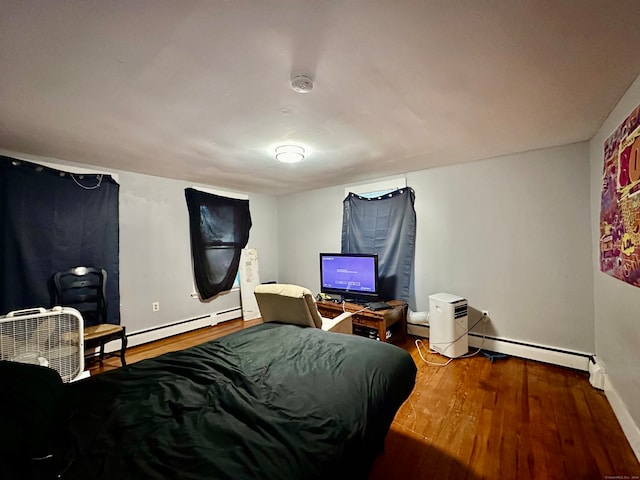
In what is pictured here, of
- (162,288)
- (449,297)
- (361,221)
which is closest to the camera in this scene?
(449,297)

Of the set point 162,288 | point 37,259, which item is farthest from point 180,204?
point 37,259

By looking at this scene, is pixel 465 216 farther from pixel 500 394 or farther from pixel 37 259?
pixel 37 259

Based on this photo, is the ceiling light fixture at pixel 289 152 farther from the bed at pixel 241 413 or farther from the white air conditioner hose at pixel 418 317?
the white air conditioner hose at pixel 418 317

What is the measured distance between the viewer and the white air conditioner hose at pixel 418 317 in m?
3.39

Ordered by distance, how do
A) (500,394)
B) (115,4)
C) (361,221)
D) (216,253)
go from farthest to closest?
(216,253) < (361,221) < (500,394) < (115,4)

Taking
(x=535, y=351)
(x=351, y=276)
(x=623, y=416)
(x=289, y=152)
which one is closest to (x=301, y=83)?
(x=289, y=152)

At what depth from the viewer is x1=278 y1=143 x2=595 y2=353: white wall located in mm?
2557

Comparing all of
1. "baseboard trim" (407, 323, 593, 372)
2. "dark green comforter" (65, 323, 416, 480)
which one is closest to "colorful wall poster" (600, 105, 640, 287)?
"baseboard trim" (407, 323, 593, 372)

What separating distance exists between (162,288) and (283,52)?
3.50 metres

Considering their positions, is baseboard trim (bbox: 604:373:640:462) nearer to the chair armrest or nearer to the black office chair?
the chair armrest

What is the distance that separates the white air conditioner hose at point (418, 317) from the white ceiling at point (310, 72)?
2.08 metres

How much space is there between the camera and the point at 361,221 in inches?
156

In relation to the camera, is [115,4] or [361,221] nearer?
[115,4]

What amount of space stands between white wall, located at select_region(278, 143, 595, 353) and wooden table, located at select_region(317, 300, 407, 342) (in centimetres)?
28
